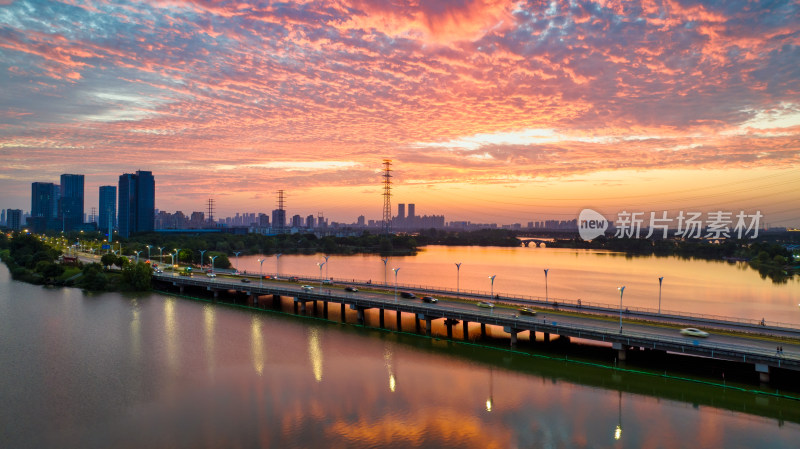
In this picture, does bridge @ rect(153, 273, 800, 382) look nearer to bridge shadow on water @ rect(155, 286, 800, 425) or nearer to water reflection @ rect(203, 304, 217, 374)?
bridge shadow on water @ rect(155, 286, 800, 425)

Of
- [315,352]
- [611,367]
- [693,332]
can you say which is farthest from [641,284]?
[315,352]

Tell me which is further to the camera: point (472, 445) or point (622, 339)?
point (622, 339)

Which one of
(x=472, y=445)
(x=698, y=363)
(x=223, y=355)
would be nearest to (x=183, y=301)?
(x=223, y=355)

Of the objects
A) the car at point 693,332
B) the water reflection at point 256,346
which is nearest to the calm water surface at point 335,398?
the water reflection at point 256,346

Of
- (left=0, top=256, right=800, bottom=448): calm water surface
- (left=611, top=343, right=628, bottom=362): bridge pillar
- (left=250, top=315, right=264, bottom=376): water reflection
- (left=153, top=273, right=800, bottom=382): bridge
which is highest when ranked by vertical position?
(left=153, top=273, right=800, bottom=382): bridge

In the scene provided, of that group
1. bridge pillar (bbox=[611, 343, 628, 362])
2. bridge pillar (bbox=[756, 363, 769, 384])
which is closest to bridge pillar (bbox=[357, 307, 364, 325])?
bridge pillar (bbox=[611, 343, 628, 362])

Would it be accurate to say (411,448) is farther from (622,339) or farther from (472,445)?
(622,339)

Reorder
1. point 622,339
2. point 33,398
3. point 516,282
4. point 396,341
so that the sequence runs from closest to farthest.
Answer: point 33,398 < point 622,339 < point 396,341 < point 516,282

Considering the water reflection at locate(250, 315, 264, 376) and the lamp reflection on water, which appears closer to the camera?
the lamp reflection on water
